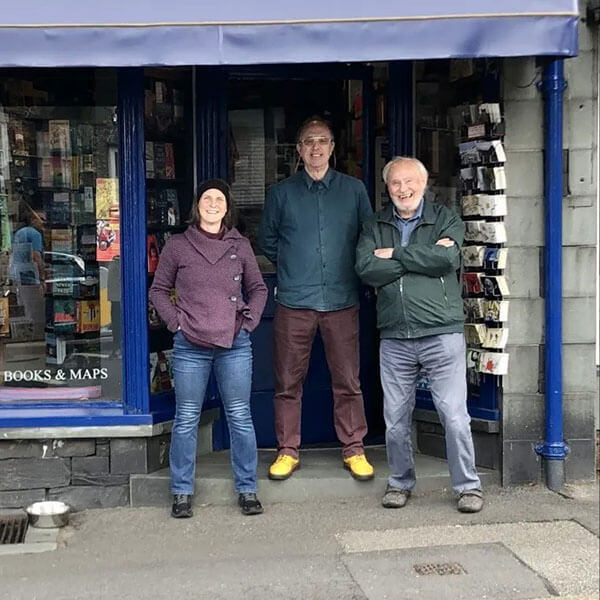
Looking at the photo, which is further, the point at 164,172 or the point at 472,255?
the point at 164,172

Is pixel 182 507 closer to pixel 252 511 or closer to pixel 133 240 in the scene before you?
pixel 252 511

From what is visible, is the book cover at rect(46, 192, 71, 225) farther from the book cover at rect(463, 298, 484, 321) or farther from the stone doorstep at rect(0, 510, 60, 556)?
the book cover at rect(463, 298, 484, 321)

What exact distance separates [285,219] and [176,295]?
785 millimetres

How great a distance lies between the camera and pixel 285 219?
214 inches

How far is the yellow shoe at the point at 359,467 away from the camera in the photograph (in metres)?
5.43

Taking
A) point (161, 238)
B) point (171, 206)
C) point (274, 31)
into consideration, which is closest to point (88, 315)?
point (161, 238)

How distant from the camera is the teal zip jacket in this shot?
17.7ft

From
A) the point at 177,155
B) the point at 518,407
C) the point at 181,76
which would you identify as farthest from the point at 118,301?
the point at 518,407

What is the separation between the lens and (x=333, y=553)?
466 centimetres

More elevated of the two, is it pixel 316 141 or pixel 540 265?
pixel 316 141

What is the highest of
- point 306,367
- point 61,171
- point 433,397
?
point 61,171

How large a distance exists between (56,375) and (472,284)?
2.48 metres

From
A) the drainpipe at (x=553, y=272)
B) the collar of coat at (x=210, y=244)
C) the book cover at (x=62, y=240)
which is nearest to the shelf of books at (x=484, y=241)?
the drainpipe at (x=553, y=272)

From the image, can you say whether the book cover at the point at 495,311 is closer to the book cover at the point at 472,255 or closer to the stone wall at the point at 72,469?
the book cover at the point at 472,255
